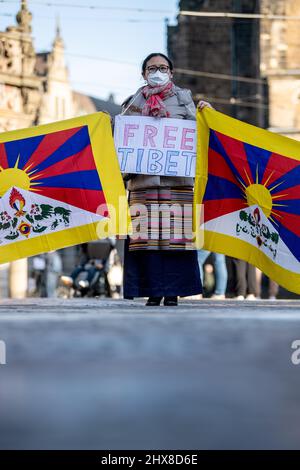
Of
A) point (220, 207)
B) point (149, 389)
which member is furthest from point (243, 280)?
point (149, 389)

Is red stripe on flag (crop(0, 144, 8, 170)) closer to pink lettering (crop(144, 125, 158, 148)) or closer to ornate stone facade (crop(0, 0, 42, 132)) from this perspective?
pink lettering (crop(144, 125, 158, 148))

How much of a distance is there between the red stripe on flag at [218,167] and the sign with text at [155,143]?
19 cm

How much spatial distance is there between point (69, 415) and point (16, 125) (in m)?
33.8

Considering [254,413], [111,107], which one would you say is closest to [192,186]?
[254,413]

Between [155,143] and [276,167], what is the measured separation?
1025 millimetres

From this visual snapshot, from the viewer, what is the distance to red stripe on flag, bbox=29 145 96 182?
11.3m

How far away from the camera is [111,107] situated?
405 ft

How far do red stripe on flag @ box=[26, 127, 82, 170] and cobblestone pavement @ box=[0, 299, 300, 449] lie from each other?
4.88 m

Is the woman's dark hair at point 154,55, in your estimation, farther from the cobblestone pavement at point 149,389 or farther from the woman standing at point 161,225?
the cobblestone pavement at point 149,389

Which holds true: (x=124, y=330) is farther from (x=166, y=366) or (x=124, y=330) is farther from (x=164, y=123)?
(x=164, y=123)

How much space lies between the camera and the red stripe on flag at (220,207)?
11.3 m

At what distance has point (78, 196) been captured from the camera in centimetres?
1135

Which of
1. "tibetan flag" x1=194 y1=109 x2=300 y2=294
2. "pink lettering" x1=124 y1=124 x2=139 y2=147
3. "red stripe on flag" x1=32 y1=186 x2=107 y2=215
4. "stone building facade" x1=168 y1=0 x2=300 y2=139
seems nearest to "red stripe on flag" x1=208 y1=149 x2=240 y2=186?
"tibetan flag" x1=194 y1=109 x2=300 y2=294

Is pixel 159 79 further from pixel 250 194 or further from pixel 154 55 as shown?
pixel 250 194
